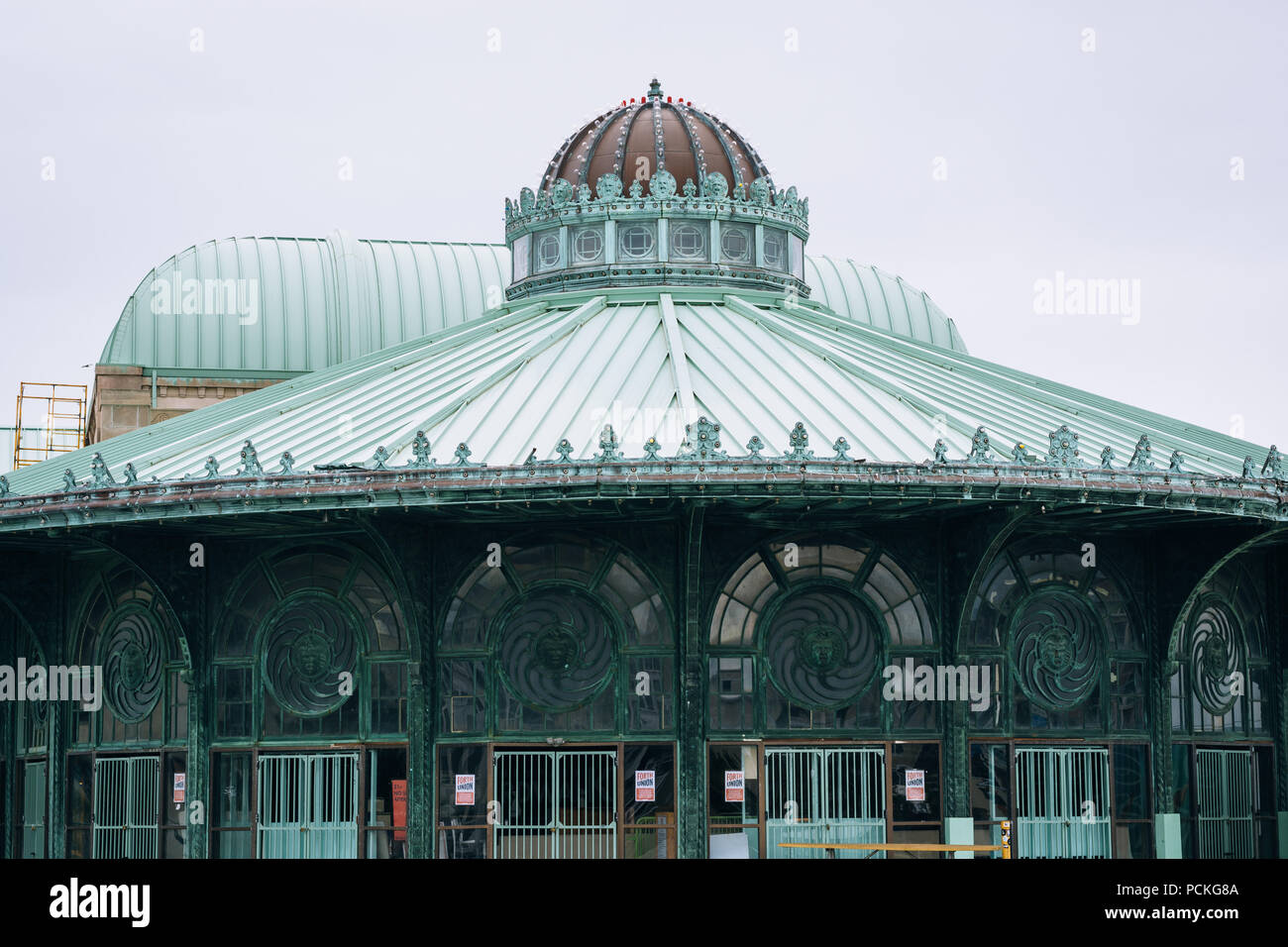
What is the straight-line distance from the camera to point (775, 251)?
41781mm

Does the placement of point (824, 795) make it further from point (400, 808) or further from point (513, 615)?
point (400, 808)

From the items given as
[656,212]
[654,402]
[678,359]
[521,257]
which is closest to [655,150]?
[656,212]

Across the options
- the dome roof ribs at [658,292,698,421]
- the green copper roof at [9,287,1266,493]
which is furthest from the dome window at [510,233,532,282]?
the dome roof ribs at [658,292,698,421]

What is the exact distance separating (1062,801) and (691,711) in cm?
648

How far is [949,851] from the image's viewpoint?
3219 centimetres

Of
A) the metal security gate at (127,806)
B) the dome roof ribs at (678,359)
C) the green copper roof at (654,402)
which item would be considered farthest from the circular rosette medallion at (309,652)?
the dome roof ribs at (678,359)

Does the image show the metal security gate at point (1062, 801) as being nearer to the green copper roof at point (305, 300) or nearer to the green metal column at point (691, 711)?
the green metal column at point (691, 711)

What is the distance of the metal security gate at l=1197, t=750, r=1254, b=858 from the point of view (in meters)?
35.1

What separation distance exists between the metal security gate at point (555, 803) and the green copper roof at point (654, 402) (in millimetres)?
4872

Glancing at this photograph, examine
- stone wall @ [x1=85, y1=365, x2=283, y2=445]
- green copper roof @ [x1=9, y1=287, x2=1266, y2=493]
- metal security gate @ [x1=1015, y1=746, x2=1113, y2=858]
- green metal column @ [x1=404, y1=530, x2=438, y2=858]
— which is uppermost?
stone wall @ [x1=85, y1=365, x2=283, y2=445]

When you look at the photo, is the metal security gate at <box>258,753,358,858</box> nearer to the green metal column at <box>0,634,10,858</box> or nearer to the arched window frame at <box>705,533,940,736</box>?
the arched window frame at <box>705,533,940,736</box>

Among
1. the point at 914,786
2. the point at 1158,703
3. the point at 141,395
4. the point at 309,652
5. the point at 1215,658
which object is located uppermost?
the point at 141,395

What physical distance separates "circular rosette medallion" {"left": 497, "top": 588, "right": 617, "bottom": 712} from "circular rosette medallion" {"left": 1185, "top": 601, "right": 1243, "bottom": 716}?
10285 mm

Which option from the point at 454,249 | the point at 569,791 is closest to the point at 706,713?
the point at 569,791
